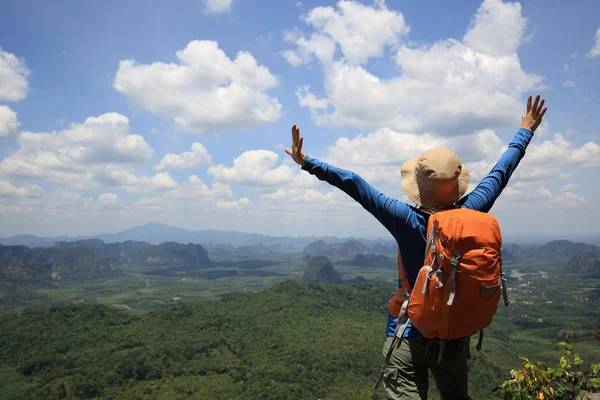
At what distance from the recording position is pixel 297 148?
2768mm

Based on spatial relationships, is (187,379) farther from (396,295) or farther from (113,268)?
(113,268)

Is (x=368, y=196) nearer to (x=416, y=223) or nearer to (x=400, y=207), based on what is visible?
(x=400, y=207)

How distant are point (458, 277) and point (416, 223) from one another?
17.8 inches

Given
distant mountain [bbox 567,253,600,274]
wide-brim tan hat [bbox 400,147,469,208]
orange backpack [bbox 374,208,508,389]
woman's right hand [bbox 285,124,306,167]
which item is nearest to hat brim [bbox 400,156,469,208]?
wide-brim tan hat [bbox 400,147,469,208]

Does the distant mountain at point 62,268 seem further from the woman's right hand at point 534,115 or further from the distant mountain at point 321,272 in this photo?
the woman's right hand at point 534,115

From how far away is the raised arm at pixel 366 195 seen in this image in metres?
2.39

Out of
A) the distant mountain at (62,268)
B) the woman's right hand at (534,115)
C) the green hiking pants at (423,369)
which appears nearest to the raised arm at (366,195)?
the green hiking pants at (423,369)

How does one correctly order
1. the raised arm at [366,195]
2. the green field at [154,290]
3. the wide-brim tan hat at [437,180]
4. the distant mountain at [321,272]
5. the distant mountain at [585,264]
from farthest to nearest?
the distant mountain at [321,272], the distant mountain at [585,264], the green field at [154,290], the raised arm at [366,195], the wide-brim tan hat at [437,180]

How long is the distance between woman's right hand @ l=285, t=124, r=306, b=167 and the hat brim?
80 centimetres

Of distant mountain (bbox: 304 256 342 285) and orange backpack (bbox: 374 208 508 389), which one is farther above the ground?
orange backpack (bbox: 374 208 508 389)

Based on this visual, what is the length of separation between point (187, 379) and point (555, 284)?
136 m

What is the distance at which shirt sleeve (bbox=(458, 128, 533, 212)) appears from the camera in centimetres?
267

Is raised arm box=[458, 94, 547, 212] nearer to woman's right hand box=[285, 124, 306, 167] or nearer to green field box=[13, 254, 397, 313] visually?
woman's right hand box=[285, 124, 306, 167]

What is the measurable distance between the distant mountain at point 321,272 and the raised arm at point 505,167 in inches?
6244
